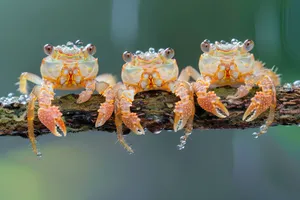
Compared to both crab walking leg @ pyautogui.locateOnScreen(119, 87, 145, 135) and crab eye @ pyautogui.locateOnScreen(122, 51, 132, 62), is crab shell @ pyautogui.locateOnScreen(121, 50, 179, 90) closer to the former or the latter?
crab eye @ pyautogui.locateOnScreen(122, 51, 132, 62)

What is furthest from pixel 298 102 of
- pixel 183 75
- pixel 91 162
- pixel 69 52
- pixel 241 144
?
pixel 91 162

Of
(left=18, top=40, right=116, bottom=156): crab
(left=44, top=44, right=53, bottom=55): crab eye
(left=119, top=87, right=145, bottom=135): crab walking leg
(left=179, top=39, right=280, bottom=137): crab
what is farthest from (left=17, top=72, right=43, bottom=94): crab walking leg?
(left=179, top=39, right=280, bottom=137): crab

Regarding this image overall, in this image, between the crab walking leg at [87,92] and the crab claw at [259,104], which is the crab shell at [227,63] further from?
the crab walking leg at [87,92]

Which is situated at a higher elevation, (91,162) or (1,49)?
(1,49)

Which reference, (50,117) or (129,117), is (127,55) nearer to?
(129,117)

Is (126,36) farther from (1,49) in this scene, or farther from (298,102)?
(298,102)

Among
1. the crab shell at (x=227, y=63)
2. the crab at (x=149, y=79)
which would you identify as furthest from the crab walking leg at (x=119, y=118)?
the crab shell at (x=227, y=63)
